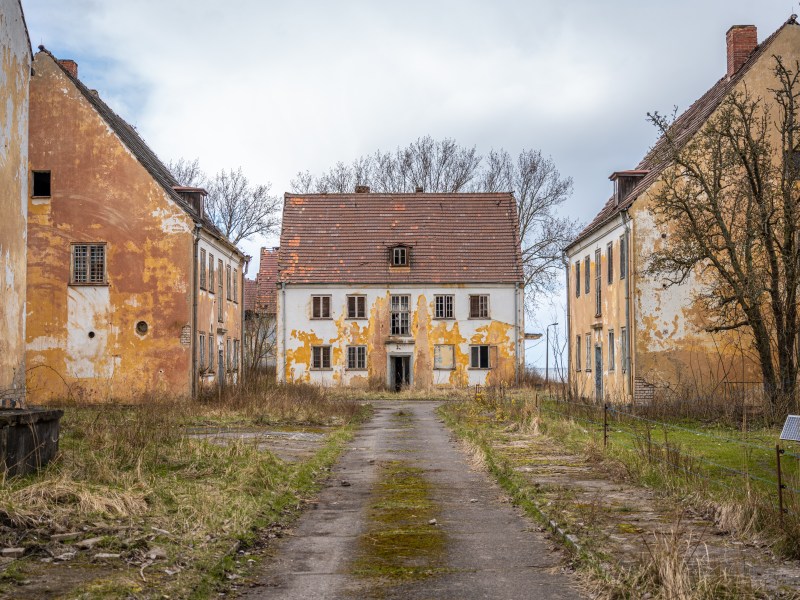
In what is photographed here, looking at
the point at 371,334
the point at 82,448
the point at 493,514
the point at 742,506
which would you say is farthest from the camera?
the point at 371,334

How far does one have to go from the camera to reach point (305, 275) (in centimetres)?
4597

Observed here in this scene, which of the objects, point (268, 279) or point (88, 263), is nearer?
point (88, 263)

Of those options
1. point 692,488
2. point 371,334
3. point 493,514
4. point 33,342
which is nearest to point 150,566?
point 493,514

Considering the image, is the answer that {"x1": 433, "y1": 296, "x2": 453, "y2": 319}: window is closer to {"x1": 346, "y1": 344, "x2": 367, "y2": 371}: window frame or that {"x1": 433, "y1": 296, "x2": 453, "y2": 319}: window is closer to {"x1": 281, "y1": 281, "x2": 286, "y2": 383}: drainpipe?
{"x1": 346, "y1": 344, "x2": 367, "y2": 371}: window frame

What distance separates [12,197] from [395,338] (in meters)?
29.2

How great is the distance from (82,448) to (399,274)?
33187 mm

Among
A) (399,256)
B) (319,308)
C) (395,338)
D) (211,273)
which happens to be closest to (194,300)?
(211,273)

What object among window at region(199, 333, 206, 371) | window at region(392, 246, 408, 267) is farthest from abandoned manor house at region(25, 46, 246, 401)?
window at region(392, 246, 408, 267)

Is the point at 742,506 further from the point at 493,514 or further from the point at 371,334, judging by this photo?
the point at 371,334

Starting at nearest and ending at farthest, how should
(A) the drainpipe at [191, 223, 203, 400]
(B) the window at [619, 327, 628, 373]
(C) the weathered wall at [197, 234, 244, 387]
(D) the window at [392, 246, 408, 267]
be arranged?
(B) the window at [619, 327, 628, 373] < (A) the drainpipe at [191, 223, 203, 400] < (C) the weathered wall at [197, 234, 244, 387] < (D) the window at [392, 246, 408, 267]

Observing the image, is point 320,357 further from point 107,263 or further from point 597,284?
point 107,263

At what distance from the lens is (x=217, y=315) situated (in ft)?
120

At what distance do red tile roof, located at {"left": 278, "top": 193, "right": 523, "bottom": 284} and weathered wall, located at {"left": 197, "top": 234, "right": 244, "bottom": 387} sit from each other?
4.64 m

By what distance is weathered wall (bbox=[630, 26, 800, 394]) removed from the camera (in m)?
28.2
